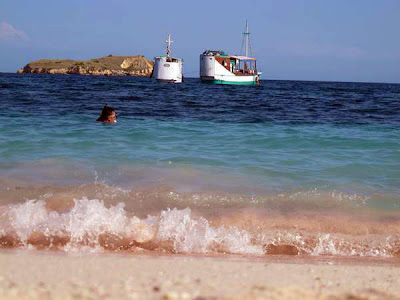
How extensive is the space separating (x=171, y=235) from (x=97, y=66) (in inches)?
5612

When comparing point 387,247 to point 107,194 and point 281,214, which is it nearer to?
point 281,214

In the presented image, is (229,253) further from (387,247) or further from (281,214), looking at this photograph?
(387,247)

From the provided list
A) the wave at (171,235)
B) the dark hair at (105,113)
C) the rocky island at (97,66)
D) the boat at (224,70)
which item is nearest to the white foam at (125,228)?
the wave at (171,235)

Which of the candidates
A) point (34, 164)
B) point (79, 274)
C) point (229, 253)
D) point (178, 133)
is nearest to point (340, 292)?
point (229, 253)

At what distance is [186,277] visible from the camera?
119 inches

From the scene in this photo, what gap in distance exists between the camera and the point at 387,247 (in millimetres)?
4363

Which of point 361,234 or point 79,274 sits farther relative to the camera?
point 361,234

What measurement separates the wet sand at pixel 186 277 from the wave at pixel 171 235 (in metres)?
0.26

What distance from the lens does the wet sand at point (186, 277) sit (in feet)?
8.70

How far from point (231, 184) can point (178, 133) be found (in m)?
5.15

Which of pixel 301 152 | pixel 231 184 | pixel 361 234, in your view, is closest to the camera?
pixel 361 234

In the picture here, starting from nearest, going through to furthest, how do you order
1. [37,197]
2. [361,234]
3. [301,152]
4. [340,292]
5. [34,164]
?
[340,292], [361,234], [37,197], [34,164], [301,152]

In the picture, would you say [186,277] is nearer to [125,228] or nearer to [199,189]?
[125,228]

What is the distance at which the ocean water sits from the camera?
14.1ft
